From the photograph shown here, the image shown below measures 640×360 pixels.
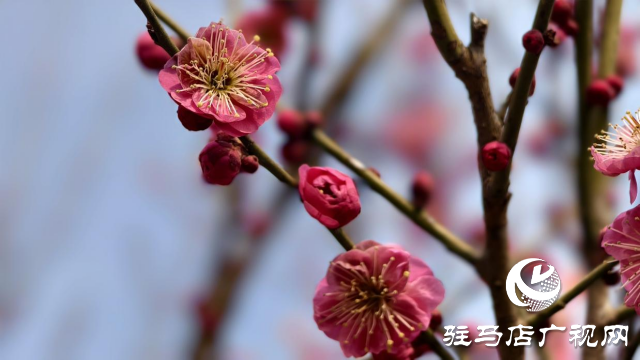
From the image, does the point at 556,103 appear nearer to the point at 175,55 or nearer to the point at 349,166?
the point at 349,166

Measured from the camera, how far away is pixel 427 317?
2.70 feet

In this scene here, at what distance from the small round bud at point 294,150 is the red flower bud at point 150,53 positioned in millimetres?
265

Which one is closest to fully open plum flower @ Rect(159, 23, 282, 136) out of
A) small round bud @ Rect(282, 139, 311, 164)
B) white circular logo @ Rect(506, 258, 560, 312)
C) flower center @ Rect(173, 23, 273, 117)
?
flower center @ Rect(173, 23, 273, 117)

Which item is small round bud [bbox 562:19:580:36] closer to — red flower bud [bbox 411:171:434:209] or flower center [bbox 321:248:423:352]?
red flower bud [bbox 411:171:434:209]

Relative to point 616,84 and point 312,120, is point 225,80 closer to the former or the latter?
point 312,120

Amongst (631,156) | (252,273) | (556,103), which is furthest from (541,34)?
(252,273)

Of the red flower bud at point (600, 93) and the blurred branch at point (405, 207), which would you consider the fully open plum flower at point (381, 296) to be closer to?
the blurred branch at point (405, 207)

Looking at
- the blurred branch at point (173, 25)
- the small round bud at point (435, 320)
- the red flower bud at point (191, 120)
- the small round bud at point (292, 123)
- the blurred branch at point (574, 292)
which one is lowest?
the blurred branch at point (574, 292)

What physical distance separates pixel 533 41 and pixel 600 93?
0.50 meters

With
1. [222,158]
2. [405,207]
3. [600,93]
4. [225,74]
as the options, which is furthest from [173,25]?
[600,93]

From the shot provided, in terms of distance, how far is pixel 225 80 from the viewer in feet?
2.83

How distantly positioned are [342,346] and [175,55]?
1.35 ft

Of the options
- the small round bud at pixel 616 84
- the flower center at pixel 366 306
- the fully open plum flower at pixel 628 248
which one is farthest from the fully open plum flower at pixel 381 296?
the small round bud at pixel 616 84

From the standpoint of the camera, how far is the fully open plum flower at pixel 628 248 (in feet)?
2.48
